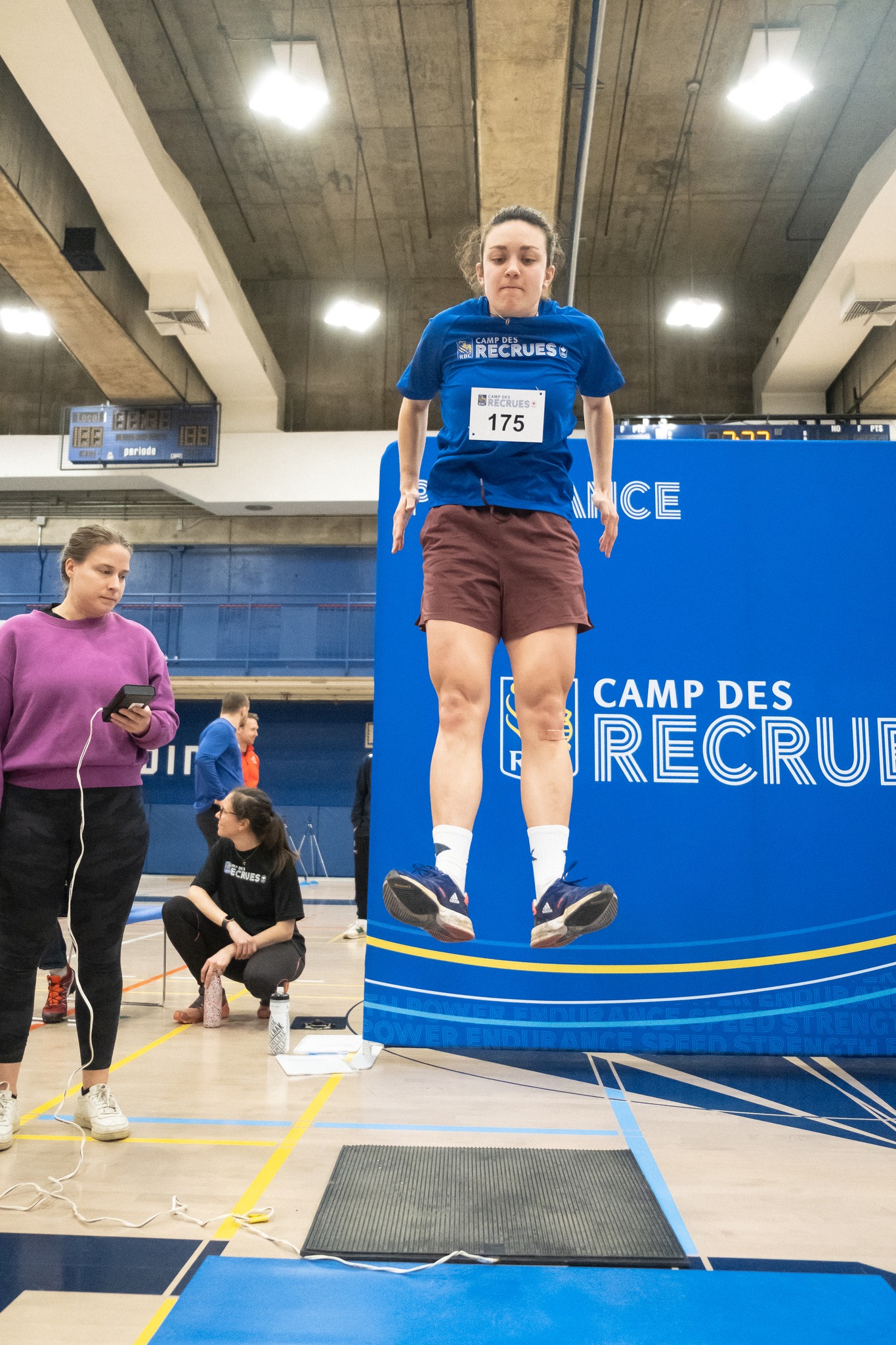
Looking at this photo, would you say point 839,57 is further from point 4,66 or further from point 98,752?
point 98,752

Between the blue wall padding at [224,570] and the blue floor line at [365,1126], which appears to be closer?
the blue floor line at [365,1126]

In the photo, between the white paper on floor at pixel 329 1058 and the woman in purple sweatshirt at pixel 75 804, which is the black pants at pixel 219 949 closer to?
the white paper on floor at pixel 329 1058

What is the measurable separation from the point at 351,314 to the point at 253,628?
204 inches

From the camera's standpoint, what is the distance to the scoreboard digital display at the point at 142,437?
1123cm

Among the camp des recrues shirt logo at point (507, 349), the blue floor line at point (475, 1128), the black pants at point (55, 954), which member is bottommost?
the blue floor line at point (475, 1128)

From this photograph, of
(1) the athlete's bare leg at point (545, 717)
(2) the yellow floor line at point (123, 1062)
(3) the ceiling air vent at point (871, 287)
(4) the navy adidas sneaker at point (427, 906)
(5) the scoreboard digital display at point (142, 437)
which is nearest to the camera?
(4) the navy adidas sneaker at point (427, 906)

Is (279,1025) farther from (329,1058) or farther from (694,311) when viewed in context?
(694,311)

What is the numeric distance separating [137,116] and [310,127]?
2649 mm

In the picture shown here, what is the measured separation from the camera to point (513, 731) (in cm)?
349

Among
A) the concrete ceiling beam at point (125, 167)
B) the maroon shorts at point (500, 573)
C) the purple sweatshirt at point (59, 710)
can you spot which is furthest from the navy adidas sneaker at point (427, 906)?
the concrete ceiling beam at point (125, 167)

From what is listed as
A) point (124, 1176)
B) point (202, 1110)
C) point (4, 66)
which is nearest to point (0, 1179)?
point (124, 1176)

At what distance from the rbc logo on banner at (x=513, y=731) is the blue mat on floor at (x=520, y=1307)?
188cm

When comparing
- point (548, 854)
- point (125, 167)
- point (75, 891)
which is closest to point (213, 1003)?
point (75, 891)

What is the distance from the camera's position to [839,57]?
876 centimetres
